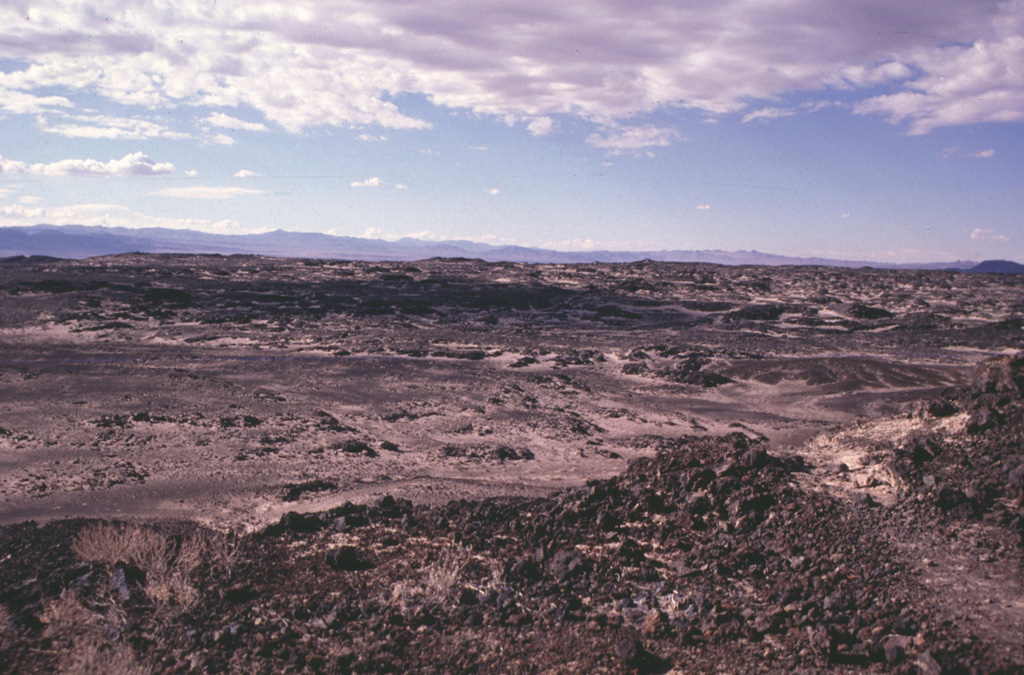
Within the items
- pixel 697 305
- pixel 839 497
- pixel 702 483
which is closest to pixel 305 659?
pixel 702 483

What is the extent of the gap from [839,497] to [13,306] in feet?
114

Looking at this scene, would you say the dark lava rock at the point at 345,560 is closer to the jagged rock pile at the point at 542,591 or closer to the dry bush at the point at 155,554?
the jagged rock pile at the point at 542,591

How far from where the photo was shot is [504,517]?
7.83 metres

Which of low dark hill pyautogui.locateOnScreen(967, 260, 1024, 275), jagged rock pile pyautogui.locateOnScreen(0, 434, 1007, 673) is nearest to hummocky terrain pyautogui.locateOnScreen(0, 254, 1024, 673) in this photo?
jagged rock pile pyautogui.locateOnScreen(0, 434, 1007, 673)

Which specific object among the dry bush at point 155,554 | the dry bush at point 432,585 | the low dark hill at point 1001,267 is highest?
the low dark hill at point 1001,267

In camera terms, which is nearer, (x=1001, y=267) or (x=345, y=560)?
(x=345, y=560)

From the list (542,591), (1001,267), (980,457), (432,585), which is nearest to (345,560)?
(432,585)

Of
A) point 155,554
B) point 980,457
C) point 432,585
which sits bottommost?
point 155,554

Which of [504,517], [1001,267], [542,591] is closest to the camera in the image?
[542,591]

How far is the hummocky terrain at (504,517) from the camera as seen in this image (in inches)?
200

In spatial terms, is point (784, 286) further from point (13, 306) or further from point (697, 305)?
point (13, 306)

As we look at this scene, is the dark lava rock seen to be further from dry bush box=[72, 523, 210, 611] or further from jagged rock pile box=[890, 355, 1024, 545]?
jagged rock pile box=[890, 355, 1024, 545]

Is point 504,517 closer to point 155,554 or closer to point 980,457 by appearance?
point 155,554

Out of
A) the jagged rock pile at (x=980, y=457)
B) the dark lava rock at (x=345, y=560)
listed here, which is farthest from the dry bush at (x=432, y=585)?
the jagged rock pile at (x=980, y=457)
